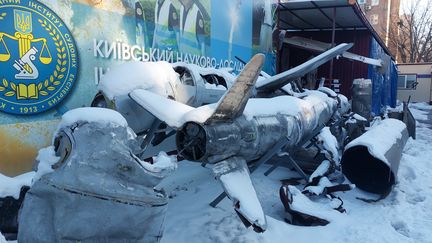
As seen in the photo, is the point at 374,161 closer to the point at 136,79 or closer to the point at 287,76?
the point at 287,76

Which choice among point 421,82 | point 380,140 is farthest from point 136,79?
point 421,82

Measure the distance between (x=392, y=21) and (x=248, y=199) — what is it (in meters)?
50.9

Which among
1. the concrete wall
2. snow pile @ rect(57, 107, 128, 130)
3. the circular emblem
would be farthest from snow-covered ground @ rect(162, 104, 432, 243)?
the concrete wall

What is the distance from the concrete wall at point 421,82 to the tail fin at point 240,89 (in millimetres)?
30589

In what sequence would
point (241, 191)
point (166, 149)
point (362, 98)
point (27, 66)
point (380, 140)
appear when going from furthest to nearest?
point (362, 98), point (380, 140), point (166, 149), point (27, 66), point (241, 191)

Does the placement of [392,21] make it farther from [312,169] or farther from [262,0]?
[312,169]

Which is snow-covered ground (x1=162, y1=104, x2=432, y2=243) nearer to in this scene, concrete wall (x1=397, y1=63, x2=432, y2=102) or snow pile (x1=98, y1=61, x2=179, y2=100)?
snow pile (x1=98, y1=61, x2=179, y2=100)

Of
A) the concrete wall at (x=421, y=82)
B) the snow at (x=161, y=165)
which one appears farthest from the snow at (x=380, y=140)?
the concrete wall at (x=421, y=82)

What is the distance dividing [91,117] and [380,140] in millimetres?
5180

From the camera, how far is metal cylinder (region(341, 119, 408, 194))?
5929mm

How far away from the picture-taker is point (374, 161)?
6.92 m

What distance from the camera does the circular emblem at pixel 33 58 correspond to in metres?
4.75

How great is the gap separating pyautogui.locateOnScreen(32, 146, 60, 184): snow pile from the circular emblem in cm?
245

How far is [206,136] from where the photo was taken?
12.1ft
